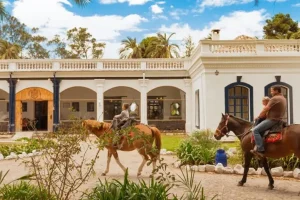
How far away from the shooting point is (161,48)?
38219 millimetres

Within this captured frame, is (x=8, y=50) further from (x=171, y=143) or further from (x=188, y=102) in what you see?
(x=171, y=143)

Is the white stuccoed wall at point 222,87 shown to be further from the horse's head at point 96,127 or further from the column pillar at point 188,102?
the horse's head at point 96,127

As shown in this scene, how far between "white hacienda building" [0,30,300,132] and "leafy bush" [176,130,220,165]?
342 centimetres

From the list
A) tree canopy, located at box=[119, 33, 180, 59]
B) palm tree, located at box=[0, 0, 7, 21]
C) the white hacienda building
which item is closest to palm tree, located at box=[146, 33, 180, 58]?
tree canopy, located at box=[119, 33, 180, 59]

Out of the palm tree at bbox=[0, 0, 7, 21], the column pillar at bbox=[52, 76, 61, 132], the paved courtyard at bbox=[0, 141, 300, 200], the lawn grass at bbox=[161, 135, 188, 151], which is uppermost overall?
the palm tree at bbox=[0, 0, 7, 21]

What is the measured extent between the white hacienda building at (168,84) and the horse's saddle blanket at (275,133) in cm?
663

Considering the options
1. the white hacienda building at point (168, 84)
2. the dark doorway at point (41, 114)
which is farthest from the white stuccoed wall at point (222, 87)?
the dark doorway at point (41, 114)

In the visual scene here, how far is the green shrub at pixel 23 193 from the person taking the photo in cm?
543

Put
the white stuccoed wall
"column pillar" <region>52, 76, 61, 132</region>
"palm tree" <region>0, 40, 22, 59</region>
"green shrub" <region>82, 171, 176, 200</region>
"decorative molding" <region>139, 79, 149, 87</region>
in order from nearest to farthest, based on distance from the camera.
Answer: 1. "green shrub" <region>82, 171, 176, 200</region>
2. the white stuccoed wall
3. "decorative molding" <region>139, 79, 149, 87</region>
4. "column pillar" <region>52, 76, 61, 132</region>
5. "palm tree" <region>0, 40, 22, 59</region>

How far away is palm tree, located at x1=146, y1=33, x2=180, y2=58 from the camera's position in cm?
3781

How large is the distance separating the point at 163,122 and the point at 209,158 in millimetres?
15765

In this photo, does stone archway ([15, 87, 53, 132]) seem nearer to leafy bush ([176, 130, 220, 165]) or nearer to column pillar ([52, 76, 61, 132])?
column pillar ([52, 76, 61, 132])

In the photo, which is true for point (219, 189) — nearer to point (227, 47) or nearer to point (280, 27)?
point (227, 47)

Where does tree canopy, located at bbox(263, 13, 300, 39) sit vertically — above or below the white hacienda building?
above
